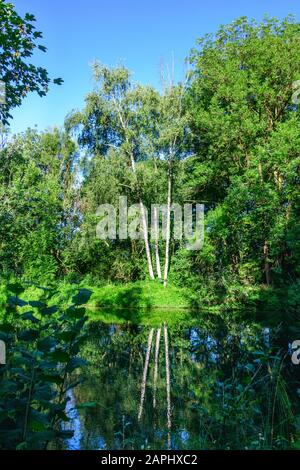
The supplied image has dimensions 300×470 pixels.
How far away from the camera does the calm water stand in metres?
4.36

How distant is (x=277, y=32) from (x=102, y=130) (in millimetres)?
12358

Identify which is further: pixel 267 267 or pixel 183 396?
pixel 267 267

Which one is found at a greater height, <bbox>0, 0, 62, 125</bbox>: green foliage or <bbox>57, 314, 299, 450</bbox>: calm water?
<bbox>0, 0, 62, 125</bbox>: green foliage

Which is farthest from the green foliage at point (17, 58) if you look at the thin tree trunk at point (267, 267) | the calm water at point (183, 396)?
the thin tree trunk at point (267, 267)

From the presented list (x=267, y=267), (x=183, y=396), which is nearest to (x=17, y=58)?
(x=183, y=396)

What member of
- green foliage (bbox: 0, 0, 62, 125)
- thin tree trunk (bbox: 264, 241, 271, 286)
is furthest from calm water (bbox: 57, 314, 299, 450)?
thin tree trunk (bbox: 264, 241, 271, 286)

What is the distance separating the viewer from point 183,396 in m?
6.39

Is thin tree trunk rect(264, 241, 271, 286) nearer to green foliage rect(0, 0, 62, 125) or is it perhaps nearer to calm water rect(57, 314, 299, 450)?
calm water rect(57, 314, 299, 450)

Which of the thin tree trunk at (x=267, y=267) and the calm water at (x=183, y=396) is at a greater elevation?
the thin tree trunk at (x=267, y=267)

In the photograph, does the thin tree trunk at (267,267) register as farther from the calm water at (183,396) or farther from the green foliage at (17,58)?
the green foliage at (17,58)

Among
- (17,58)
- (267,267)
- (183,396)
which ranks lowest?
(183,396)

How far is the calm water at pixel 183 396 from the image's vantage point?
4355 mm

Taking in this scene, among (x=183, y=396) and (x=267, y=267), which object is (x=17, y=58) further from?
(x=267, y=267)
